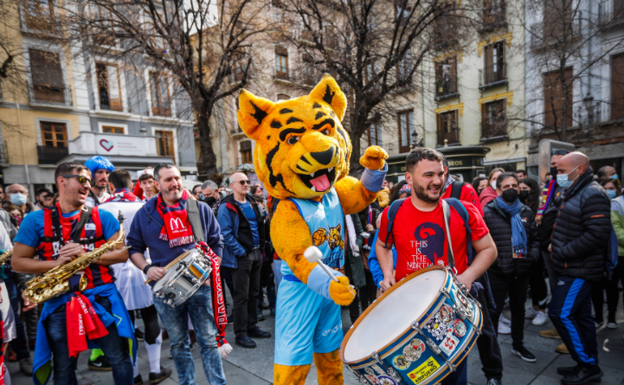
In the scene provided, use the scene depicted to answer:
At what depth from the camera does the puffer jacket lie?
318 cm

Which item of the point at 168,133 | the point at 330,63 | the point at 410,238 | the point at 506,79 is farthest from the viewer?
the point at 168,133

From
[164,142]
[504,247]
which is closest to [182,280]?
[504,247]

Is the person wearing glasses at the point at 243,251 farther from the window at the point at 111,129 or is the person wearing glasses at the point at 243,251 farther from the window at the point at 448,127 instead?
the window at the point at 111,129

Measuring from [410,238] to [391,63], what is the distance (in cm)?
971

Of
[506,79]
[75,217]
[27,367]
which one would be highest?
[506,79]

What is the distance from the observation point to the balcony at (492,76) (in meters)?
19.7

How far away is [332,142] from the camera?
2355mm

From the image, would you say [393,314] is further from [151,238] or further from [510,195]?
[510,195]

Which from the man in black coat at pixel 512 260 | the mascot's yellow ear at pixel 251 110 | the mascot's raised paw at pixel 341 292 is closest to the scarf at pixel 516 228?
the man in black coat at pixel 512 260

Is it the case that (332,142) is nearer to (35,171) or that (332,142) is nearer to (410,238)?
(410,238)

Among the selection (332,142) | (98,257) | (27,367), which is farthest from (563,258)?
(27,367)

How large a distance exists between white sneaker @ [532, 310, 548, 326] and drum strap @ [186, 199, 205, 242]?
4452 mm

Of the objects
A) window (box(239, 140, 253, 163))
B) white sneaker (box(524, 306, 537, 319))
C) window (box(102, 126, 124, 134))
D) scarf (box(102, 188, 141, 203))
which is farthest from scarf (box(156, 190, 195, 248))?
window (box(239, 140, 253, 163))

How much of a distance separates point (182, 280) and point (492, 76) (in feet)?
73.0
